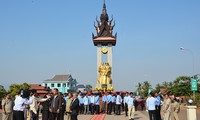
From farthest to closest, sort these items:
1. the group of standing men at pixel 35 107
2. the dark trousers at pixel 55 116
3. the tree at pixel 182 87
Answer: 1. the tree at pixel 182 87
2. the dark trousers at pixel 55 116
3. the group of standing men at pixel 35 107

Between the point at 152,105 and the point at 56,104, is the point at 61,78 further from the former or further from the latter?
the point at 56,104

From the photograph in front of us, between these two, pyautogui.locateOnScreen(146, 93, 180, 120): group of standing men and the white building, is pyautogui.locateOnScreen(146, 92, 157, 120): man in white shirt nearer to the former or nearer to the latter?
pyautogui.locateOnScreen(146, 93, 180, 120): group of standing men

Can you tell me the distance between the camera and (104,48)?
40.7 m

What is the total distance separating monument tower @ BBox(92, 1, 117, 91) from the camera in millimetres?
38938

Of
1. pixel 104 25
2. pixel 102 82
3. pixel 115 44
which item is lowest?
pixel 102 82

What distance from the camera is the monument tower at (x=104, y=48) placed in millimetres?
38938

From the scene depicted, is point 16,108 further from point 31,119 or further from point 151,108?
point 151,108

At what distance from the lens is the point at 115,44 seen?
1613 inches

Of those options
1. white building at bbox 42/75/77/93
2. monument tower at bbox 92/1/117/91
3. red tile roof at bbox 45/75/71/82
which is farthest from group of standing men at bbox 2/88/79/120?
red tile roof at bbox 45/75/71/82

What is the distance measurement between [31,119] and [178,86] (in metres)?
55.6

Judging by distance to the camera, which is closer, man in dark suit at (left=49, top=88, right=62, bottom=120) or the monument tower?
man in dark suit at (left=49, top=88, right=62, bottom=120)

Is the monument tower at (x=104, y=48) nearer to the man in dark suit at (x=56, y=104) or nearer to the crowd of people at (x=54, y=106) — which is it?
the crowd of people at (x=54, y=106)

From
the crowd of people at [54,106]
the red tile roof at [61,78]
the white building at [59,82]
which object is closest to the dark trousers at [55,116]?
the crowd of people at [54,106]

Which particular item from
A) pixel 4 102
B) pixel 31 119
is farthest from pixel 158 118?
pixel 4 102
